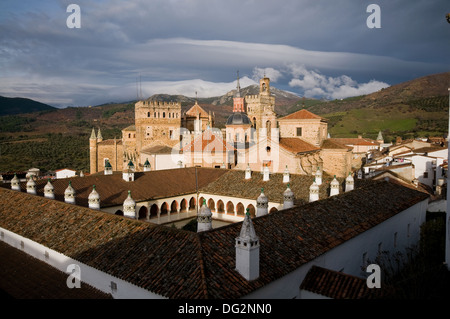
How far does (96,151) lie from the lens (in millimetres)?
51938

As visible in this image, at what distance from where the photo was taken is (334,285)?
11.1 meters

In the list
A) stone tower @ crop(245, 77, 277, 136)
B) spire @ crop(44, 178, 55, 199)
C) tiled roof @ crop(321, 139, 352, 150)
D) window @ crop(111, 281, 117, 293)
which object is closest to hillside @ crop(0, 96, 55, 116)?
stone tower @ crop(245, 77, 277, 136)

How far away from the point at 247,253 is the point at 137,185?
15561 mm

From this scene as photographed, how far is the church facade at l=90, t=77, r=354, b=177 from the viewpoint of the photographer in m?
31.6

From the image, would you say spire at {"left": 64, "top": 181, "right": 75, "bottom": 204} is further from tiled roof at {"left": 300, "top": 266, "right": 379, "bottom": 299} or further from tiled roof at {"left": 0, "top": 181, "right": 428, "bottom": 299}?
tiled roof at {"left": 300, "top": 266, "right": 379, "bottom": 299}

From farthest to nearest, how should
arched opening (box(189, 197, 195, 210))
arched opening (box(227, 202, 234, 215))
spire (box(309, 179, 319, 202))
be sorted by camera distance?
arched opening (box(189, 197, 195, 210)) → arched opening (box(227, 202, 234, 215)) → spire (box(309, 179, 319, 202))

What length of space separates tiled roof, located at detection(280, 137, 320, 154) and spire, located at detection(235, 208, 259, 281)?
863 inches

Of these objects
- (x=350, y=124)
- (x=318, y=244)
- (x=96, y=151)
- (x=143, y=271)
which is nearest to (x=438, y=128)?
(x=350, y=124)

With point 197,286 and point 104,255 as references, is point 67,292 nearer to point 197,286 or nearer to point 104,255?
point 104,255

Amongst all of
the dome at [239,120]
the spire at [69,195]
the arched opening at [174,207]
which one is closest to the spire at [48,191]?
the spire at [69,195]

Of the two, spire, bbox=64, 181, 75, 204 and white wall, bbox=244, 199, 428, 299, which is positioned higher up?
spire, bbox=64, 181, 75, 204

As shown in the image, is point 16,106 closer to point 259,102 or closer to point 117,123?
point 117,123

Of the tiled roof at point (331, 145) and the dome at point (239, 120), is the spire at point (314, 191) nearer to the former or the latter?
the tiled roof at point (331, 145)
